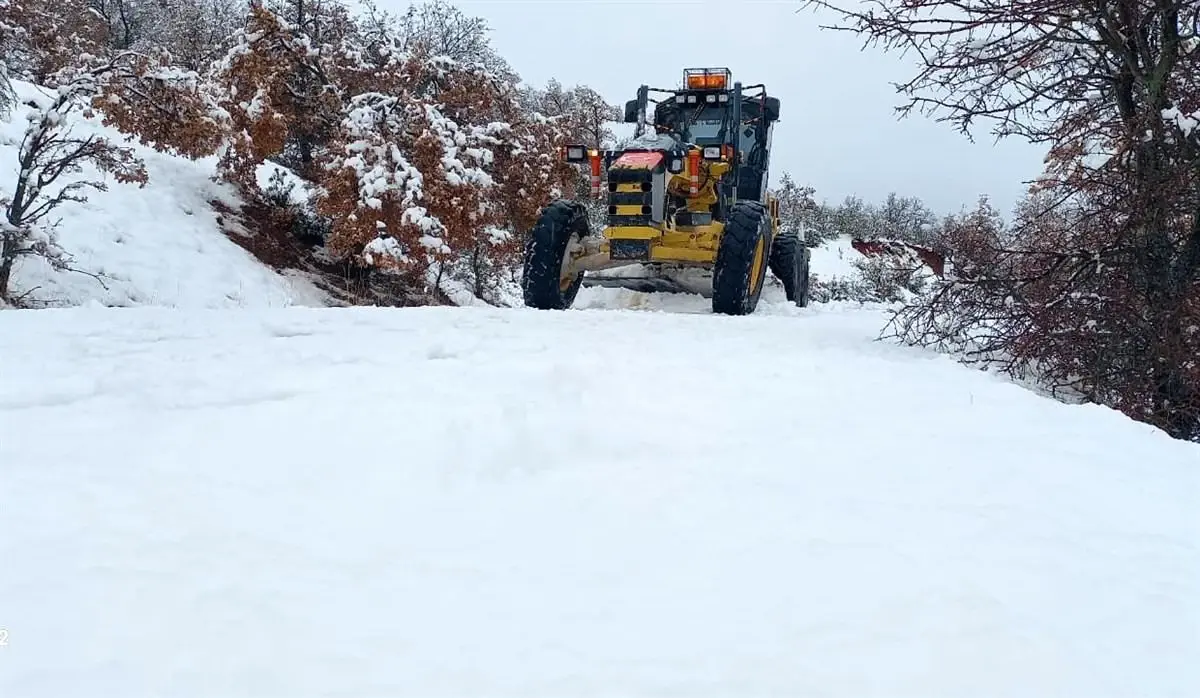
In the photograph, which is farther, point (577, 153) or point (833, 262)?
point (833, 262)

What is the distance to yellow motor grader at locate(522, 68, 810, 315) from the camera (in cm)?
711

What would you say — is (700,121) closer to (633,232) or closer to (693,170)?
(693,170)

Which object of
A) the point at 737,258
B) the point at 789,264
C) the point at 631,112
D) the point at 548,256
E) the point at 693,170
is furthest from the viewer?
the point at 789,264

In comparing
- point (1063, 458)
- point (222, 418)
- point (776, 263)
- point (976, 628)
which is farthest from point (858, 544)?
point (776, 263)

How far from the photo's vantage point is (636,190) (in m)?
7.27

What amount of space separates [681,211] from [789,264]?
206 cm

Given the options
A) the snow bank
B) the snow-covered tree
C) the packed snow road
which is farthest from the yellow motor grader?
the snow bank

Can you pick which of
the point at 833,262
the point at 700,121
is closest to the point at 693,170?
the point at 700,121

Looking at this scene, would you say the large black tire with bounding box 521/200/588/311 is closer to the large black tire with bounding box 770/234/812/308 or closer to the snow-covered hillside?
the large black tire with bounding box 770/234/812/308

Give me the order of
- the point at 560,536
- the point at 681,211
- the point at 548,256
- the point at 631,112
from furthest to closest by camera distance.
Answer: the point at 631,112 < the point at 681,211 < the point at 548,256 < the point at 560,536

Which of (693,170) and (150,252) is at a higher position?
(693,170)

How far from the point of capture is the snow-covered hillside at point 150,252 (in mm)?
7742

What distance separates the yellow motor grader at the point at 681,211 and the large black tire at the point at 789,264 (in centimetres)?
1

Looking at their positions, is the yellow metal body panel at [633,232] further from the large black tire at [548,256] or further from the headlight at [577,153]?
the headlight at [577,153]
